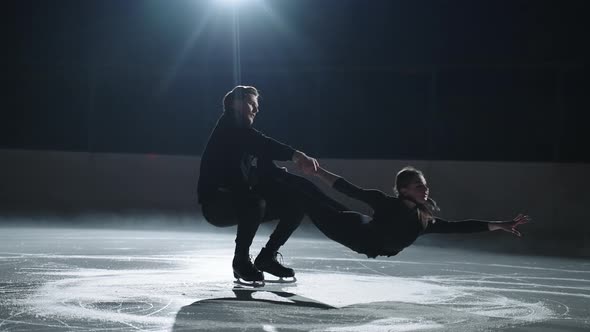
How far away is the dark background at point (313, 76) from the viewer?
1850cm

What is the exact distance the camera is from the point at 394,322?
551 cm

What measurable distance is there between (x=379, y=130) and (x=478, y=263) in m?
9.54

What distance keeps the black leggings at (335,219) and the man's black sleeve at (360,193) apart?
0.23 meters

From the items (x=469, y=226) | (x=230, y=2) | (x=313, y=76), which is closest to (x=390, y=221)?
(x=469, y=226)

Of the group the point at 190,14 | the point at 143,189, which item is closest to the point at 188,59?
the point at 190,14

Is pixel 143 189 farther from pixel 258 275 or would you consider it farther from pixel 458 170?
pixel 258 275

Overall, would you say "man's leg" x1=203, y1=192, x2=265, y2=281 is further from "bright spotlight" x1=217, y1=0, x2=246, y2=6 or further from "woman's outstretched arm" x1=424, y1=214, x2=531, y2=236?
"bright spotlight" x1=217, y1=0, x2=246, y2=6

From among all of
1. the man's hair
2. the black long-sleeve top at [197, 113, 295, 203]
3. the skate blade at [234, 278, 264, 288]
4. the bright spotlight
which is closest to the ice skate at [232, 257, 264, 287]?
the skate blade at [234, 278, 264, 288]

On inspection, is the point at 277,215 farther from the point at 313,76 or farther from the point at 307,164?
the point at 313,76

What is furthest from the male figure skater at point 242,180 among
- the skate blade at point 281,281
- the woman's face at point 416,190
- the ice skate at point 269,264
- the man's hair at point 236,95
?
the woman's face at point 416,190

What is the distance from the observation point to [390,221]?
6402mm

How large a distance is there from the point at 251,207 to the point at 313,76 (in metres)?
12.2

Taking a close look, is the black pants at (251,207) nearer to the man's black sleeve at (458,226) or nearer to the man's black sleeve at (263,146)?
the man's black sleeve at (263,146)

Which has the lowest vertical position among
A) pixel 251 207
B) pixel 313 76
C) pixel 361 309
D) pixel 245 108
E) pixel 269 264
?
pixel 361 309
